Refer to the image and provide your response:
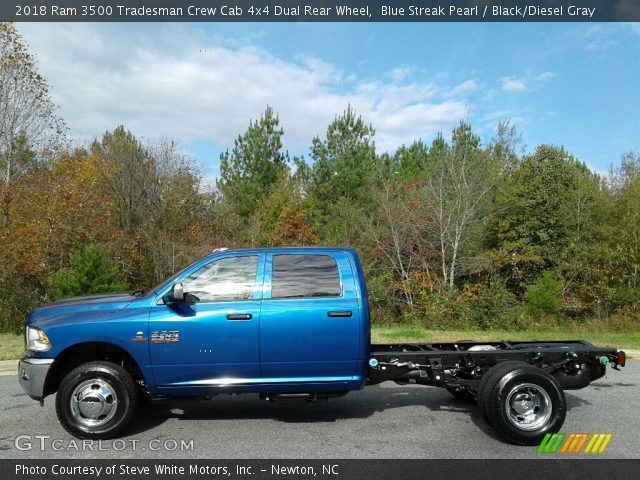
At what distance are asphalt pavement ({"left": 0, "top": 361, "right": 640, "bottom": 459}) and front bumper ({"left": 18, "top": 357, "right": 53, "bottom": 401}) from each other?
51 centimetres

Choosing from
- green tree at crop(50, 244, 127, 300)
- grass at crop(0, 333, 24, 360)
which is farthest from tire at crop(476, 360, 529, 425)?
green tree at crop(50, 244, 127, 300)

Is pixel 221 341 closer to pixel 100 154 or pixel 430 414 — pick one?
pixel 430 414

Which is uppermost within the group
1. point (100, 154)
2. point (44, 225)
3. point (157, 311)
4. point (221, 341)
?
point (100, 154)

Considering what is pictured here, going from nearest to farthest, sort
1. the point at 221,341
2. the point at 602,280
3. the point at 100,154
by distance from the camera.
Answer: the point at 221,341
the point at 602,280
the point at 100,154

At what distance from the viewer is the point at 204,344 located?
5.35 m

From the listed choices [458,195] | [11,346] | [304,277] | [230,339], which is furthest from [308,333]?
[458,195]

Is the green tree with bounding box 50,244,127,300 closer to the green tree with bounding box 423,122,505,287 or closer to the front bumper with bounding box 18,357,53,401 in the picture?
the front bumper with bounding box 18,357,53,401

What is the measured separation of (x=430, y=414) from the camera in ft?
20.7

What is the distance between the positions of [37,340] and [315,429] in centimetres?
313

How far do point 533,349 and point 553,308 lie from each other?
15.8m

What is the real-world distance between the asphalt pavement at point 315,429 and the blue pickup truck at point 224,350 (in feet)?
1.19
